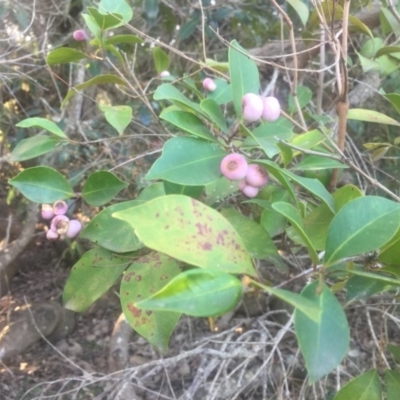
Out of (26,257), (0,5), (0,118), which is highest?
(0,5)

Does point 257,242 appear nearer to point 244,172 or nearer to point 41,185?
point 244,172

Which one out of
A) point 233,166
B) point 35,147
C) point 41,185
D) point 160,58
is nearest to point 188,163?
point 233,166

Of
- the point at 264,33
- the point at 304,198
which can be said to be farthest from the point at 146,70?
the point at 304,198

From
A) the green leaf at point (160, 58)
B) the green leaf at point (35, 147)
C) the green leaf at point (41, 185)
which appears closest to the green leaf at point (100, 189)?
the green leaf at point (41, 185)

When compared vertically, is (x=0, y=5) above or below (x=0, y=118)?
above

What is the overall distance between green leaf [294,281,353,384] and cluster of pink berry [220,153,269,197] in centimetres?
19

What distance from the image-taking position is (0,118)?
5.95 feet

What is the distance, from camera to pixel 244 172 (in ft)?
1.74

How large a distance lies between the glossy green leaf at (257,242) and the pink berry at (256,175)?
0.15 ft

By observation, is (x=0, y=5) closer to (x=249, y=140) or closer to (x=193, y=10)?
(x=193, y=10)

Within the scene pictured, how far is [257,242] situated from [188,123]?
16 cm

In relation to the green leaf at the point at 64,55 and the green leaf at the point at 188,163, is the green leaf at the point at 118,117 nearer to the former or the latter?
the green leaf at the point at 64,55

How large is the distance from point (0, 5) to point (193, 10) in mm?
638

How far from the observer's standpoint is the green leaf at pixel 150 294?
0.55 metres
